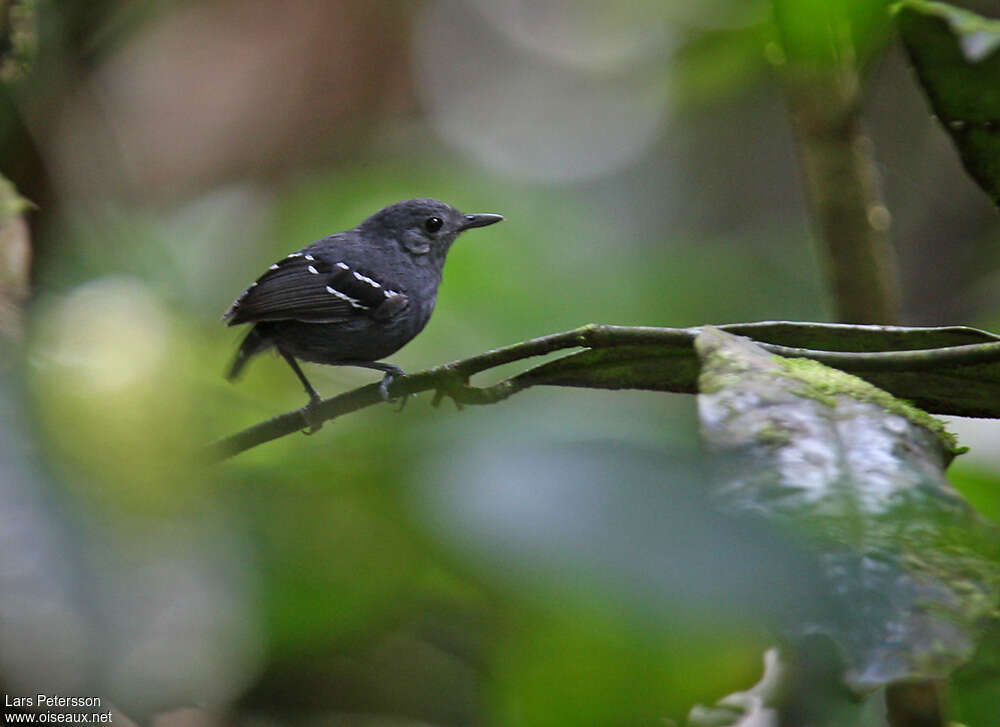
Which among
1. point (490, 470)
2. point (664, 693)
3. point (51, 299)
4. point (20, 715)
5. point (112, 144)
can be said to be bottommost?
point (664, 693)

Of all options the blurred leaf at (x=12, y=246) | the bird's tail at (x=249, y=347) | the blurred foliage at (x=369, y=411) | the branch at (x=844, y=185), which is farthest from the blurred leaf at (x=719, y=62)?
the blurred leaf at (x=12, y=246)

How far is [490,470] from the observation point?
3.48 ft

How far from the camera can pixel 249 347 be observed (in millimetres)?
3338

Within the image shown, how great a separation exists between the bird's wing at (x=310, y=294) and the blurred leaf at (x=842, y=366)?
1694mm

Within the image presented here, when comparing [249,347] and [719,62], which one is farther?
[719,62]

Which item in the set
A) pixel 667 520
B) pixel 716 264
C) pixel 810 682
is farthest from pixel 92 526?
pixel 716 264

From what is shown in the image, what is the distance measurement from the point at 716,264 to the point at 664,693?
2211 millimetres

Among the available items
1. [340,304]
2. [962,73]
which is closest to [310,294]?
[340,304]

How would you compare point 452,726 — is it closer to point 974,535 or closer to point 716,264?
point 974,535

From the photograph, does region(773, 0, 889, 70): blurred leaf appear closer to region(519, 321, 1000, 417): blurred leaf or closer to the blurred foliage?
the blurred foliage

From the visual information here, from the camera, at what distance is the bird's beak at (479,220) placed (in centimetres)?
354

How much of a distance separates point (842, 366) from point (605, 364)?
1.03ft

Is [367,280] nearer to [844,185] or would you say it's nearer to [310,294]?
[310,294]

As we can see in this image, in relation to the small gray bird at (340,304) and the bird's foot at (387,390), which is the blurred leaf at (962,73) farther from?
the small gray bird at (340,304)
